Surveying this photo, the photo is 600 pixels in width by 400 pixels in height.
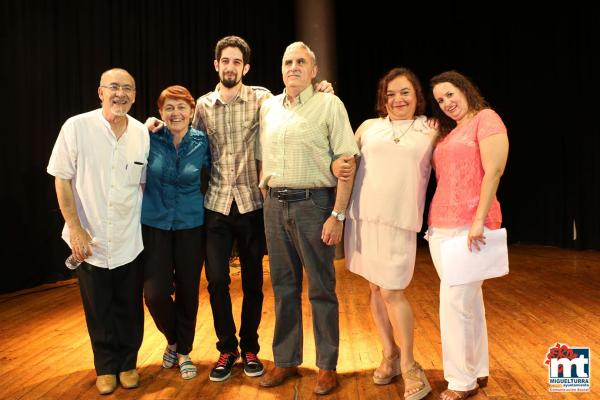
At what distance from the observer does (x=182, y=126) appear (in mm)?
2775

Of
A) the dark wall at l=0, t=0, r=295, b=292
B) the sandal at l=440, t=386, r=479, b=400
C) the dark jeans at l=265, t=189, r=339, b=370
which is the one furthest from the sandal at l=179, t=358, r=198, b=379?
the dark wall at l=0, t=0, r=295, b=292

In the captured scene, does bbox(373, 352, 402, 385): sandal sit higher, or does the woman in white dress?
the woman in white dress

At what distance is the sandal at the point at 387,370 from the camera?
8.80 ft

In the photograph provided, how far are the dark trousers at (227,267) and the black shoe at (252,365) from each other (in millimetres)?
34

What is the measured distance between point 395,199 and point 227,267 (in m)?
0.92

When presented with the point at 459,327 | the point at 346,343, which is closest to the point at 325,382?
the point at 459,327

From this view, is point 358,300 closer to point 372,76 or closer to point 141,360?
→ point 141,360

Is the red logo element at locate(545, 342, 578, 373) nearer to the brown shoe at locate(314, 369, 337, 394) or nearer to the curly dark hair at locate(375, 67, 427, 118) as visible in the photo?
the brown shoe at locate(314, 369, 337, 394)

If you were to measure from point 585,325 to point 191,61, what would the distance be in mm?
5229

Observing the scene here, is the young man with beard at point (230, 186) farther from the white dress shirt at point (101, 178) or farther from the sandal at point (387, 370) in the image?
the sandal at point (387, 370)

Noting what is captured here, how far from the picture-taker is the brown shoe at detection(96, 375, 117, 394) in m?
2.62

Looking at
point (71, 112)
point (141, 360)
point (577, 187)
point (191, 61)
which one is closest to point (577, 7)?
point (577, 187)

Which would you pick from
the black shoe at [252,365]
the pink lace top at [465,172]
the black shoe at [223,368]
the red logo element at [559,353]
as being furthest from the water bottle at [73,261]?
the red logo element at [559,353]

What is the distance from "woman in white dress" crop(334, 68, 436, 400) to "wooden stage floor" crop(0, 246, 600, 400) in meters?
0.37
